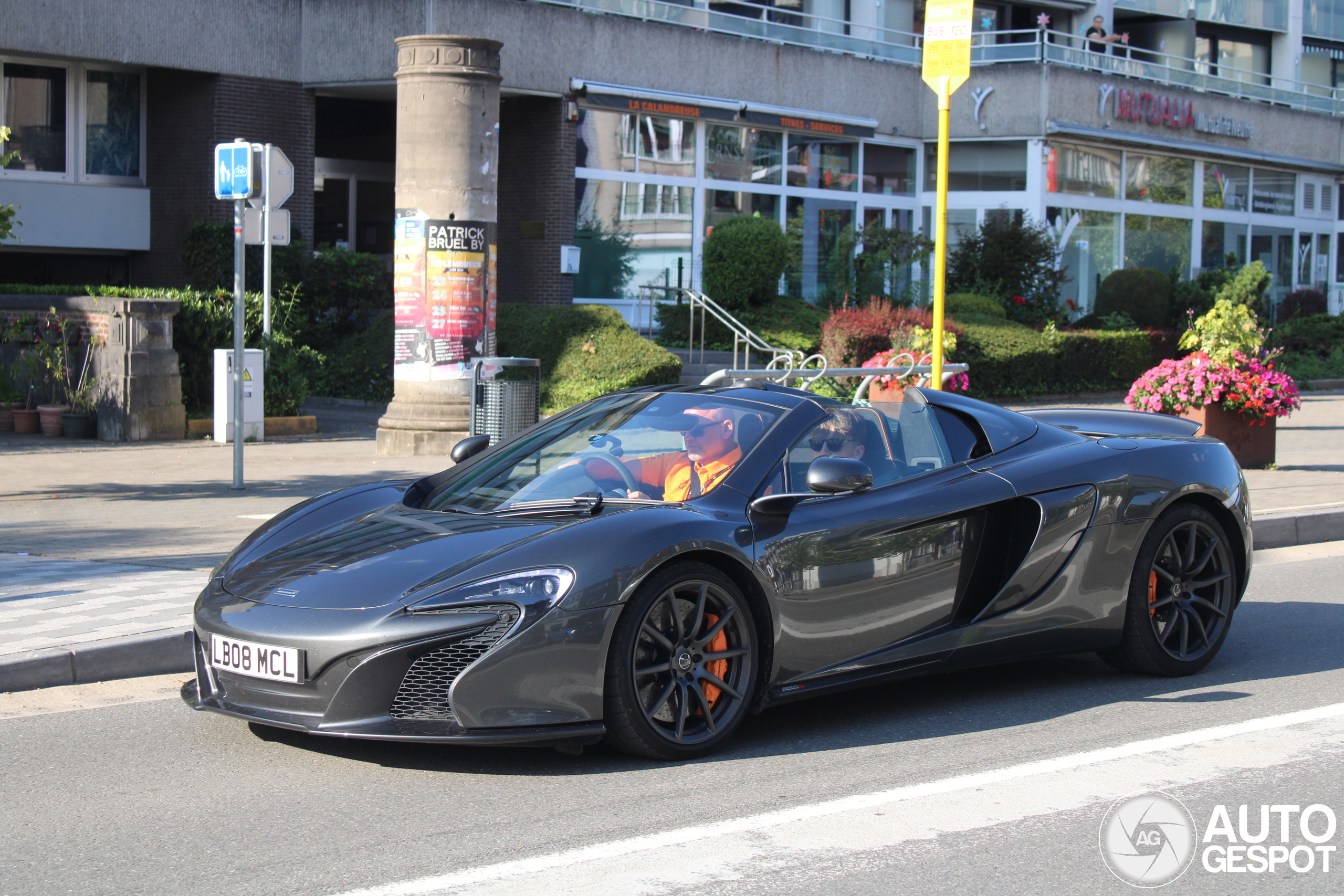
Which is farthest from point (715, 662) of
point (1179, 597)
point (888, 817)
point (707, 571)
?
point (1179, 597)

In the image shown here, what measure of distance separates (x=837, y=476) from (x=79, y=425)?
39.3 ft

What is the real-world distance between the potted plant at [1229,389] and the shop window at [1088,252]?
57.6 feet

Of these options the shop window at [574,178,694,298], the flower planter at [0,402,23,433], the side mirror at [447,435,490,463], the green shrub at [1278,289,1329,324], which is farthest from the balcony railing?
the side mirror at [447,435,490,463]

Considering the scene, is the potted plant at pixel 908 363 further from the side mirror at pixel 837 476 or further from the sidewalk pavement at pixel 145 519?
the side mirror at pixel 837 476

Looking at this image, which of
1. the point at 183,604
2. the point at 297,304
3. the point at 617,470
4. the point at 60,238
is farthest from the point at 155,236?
the point at 617,470

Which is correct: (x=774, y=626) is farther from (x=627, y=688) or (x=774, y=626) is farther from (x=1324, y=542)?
(x=1324, y=542)

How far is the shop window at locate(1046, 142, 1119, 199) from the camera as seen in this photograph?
103 feet

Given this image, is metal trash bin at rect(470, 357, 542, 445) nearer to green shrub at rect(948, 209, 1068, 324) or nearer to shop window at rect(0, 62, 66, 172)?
shop window at rect(0, 62, 66, 172)

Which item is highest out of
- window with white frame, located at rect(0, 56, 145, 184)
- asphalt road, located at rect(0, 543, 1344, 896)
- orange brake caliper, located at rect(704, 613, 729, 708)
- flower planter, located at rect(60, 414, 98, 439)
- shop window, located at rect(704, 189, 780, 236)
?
window with white frame, located at rect(0, 56, 145, 184)

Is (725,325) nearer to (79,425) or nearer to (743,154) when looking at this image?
(743,154)

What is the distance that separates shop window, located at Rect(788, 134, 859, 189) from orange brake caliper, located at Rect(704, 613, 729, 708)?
25250 mm

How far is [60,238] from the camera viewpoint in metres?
24.0

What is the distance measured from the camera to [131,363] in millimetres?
14742

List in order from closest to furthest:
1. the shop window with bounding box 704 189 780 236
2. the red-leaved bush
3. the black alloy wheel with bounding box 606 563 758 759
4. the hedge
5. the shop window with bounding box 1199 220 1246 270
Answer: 1. the black alloy wheel with bounding box 606 563 758 759
2. the red-leaved bush
3. the hedge
4. the shop window with bounding box 704 189 780 236
5. the shop window with bounding box 1199 220 1246 270
